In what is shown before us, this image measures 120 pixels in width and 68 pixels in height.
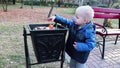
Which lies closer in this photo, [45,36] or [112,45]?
[45,36]

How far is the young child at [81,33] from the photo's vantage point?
99.3 inches

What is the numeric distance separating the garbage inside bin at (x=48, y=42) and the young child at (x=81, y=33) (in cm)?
11

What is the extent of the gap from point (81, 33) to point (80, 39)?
0.08m

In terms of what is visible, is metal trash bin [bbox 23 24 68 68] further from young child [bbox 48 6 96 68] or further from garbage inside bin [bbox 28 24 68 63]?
young child [bbox 48 6 96 68]

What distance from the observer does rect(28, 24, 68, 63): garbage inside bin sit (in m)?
2.57

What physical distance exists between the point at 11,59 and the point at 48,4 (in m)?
21.7

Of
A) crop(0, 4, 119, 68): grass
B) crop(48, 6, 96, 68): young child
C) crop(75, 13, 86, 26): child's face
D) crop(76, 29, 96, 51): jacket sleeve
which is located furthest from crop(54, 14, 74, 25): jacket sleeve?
crop(0, 4, 119, 68): grass

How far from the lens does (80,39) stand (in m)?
2.62

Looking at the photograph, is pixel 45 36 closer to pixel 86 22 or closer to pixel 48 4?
pixel 86 22

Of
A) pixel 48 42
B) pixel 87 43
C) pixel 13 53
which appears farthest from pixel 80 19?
pixel 13 53

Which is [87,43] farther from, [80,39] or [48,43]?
[48,43]

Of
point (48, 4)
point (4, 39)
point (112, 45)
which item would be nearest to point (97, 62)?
point (112, 45)

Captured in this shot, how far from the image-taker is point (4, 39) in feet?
19.0

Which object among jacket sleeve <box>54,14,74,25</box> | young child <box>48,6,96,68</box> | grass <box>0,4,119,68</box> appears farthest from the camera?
grass <box>0,4,119,68</box>
